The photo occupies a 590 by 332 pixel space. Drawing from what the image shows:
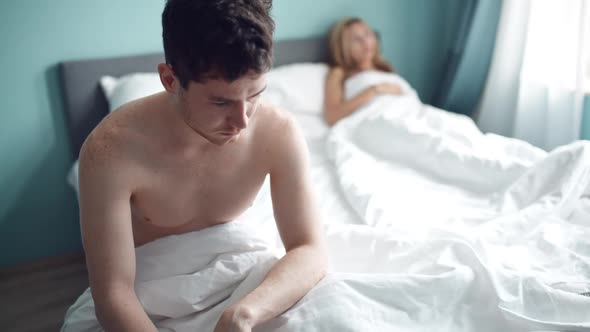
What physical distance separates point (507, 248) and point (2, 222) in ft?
6.50

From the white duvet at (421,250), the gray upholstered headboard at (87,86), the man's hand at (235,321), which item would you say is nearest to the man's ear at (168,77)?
the white duvet at (421,250)

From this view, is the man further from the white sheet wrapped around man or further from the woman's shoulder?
the woman's shoulder

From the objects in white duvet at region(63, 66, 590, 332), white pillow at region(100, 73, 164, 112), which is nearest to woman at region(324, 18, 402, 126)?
white duvet at region(63, 66, 590, 332)

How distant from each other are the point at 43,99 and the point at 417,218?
1590 millimetres

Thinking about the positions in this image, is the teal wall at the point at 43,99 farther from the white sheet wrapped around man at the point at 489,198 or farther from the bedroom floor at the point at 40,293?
the white sheet wrapped around man at the point at 489,198

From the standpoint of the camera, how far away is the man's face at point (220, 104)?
0.81 meters

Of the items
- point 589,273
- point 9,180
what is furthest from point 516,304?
point 9,180

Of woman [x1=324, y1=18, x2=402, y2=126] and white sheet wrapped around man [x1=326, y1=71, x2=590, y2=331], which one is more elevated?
woman [x1=324, y1=18, x2=402, y2=126]

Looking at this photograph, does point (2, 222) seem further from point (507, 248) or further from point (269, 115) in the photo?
point (507, 248)

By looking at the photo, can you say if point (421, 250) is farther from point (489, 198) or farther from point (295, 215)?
point (489, 198)

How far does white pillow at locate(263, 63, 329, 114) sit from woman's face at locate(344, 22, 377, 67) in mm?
157

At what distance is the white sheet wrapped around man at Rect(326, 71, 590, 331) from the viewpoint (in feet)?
2.94

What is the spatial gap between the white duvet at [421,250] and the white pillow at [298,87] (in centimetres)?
56

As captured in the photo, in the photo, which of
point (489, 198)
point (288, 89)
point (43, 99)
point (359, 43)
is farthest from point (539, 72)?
point (43, 99)
